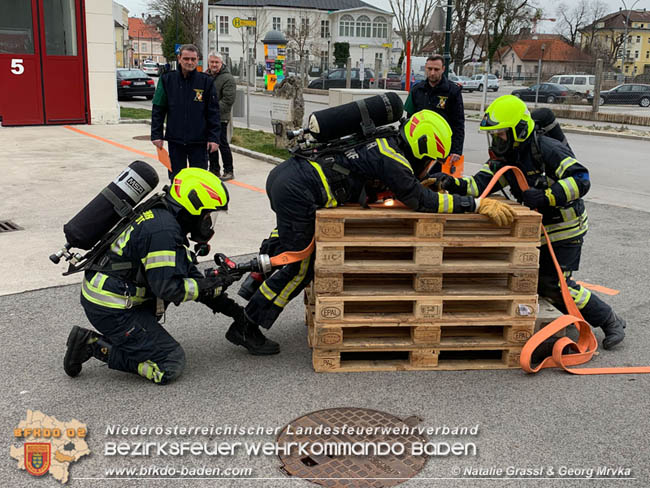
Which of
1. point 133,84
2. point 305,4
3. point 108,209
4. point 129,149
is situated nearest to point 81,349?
point 108,209

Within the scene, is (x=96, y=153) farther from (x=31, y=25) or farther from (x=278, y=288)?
(x=278, y=288)

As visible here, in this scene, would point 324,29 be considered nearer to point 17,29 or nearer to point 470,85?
point 470,85

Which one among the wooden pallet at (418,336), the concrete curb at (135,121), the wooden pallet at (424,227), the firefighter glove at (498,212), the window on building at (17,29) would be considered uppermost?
the window on building at (17,29)

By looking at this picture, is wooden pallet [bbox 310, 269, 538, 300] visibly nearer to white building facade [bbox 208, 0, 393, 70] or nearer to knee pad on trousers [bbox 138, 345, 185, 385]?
knee pad on trousers [bbox 138, 345, 185, 385]

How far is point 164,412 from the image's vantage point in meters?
3.71

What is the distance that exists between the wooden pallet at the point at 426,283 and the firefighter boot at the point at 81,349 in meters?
1.38

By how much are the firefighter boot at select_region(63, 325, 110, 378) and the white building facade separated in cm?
7186

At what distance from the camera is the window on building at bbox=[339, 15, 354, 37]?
78625mm

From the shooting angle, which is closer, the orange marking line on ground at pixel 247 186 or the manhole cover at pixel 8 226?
the manhole cover at pixel 8 226

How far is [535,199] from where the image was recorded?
4.46 metres

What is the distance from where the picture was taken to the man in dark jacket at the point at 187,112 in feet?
24.5

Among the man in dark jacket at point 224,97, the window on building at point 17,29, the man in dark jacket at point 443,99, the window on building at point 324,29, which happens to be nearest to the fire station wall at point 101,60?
the window on building at point 17,29

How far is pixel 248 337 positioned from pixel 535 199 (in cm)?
216

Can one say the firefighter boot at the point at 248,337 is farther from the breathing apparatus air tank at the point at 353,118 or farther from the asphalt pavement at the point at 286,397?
the breathing apparatus air tank at the point at 353,118
